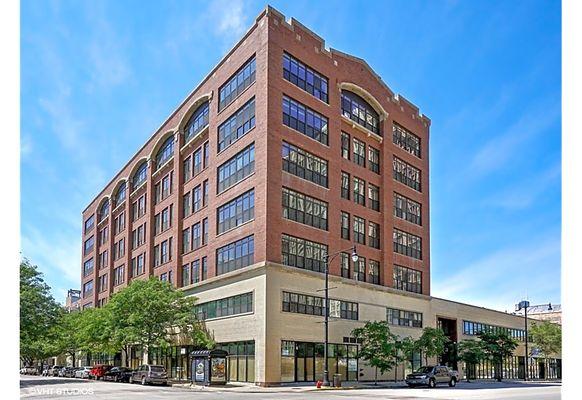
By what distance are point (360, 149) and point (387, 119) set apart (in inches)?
219

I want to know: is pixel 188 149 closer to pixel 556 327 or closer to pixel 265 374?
pixel 265 374

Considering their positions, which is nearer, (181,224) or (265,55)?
(265,55)

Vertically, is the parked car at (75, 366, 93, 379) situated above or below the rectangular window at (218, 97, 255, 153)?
below

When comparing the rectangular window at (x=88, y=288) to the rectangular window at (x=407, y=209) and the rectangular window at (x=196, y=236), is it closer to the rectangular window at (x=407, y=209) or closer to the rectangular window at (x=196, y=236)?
the rectangular window at (x=196, y=236)

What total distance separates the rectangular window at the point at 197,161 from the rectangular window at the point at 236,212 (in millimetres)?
7069

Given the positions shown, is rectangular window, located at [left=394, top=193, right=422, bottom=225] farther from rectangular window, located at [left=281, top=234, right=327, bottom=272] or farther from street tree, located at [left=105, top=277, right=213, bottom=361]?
street tree, located at [left=105, top=277, right=213, bottom=361]

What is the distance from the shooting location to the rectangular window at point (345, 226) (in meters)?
48.8

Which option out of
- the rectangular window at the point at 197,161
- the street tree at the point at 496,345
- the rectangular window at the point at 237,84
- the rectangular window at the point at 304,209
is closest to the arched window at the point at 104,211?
the rectangular window at the point at 197,161

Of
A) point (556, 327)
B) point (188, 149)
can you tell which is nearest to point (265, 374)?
point (188, 149)

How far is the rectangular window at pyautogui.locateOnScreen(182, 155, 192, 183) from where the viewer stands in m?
57.0

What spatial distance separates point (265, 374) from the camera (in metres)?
39.1

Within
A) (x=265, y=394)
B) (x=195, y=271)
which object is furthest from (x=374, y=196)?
(x=265, y=394)

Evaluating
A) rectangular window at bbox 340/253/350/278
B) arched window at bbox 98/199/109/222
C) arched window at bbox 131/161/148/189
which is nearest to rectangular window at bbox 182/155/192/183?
arched window at bbox 131/161/148/189

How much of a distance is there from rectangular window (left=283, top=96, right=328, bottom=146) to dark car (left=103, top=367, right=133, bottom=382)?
23082mm
